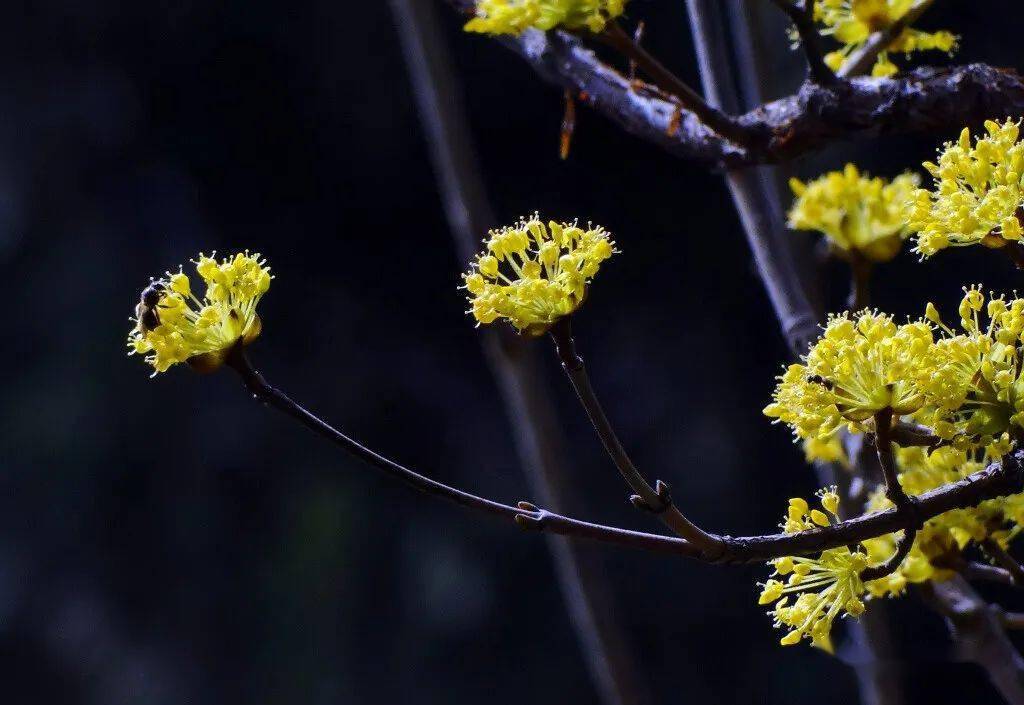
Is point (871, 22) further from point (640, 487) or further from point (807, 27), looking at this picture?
point (640, 487)

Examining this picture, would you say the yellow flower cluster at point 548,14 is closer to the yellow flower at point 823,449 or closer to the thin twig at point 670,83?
the thin twig at point 670,83

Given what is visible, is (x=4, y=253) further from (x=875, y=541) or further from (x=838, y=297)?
(x=875, y=541)

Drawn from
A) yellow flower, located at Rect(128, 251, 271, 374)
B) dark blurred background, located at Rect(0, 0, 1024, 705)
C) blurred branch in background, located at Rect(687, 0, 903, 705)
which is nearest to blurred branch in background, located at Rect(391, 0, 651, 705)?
blurred branch in background, located at Rect(687, 0, 903, 705)

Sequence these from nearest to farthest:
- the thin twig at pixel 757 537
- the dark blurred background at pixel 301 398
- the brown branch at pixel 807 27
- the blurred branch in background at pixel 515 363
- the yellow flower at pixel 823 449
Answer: the thin twig at pixel 757 537 < the brown branch at pixel 807 27 < the yellow flower at pixel 823 449 < the blurred branch in background at pixel 515 363 < the dark blurred background at pixel 301 398

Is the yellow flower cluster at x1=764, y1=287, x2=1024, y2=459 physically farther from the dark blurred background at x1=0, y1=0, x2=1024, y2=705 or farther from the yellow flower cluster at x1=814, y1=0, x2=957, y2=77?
the dark blurred background at x1=0, y1=0, x2=1024, y2=705

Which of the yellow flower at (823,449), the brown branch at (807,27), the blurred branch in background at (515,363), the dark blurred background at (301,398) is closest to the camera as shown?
the brown branch at (807,27)

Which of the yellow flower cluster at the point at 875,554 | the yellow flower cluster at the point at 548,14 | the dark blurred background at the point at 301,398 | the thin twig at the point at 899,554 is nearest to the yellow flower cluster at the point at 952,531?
the yellow flower cluster at the point at 875,554
